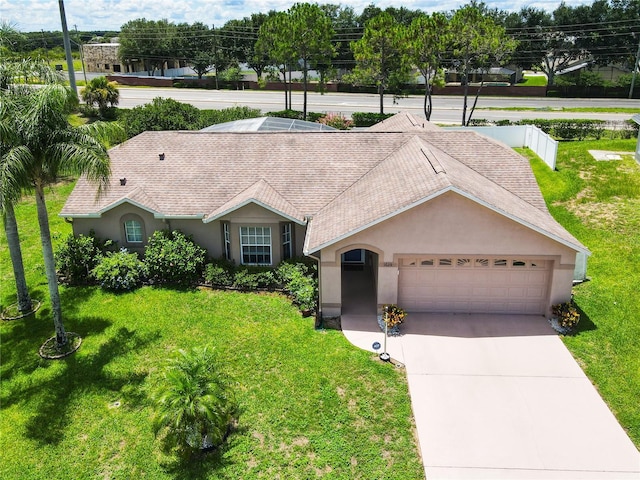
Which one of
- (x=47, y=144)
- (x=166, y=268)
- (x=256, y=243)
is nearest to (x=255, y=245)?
(x=256, y=243)

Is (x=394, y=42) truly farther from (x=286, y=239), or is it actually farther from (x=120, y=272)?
(x=120, y=272)

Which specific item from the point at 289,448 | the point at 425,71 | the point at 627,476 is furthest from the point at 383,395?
the point at 425,71

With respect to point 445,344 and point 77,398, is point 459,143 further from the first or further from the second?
point 77,398

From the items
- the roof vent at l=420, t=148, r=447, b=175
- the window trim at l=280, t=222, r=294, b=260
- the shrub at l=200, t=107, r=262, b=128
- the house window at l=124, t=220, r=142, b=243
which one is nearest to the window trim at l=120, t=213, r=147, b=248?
the house window at l=124, t=220, r=142, b=243

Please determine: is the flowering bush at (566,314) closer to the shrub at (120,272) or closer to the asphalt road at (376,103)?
the shrub at (120,272)

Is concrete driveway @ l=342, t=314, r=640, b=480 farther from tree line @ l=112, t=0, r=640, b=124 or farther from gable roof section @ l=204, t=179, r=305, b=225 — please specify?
tree line @ l=112, t=0, r=640, b=124
